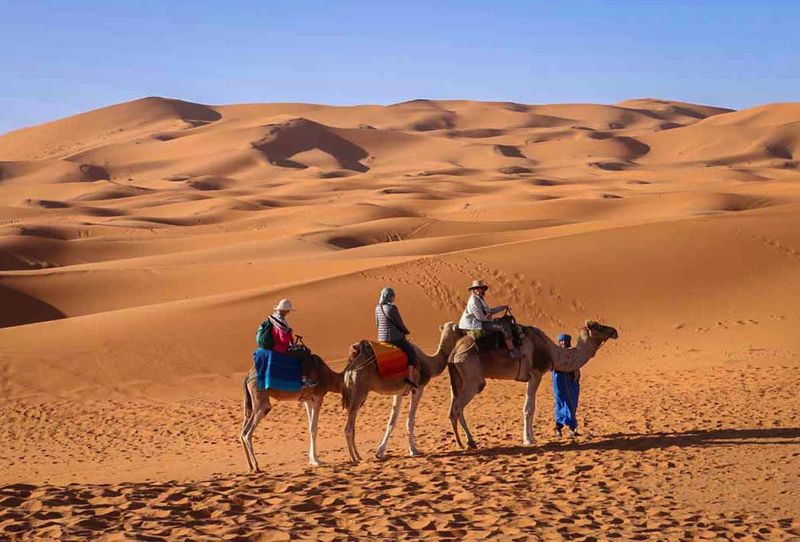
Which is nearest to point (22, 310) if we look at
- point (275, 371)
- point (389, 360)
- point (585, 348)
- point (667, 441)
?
point (275, 371)

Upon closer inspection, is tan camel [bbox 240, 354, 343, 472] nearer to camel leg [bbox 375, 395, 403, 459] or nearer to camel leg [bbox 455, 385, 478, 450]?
camel leg [bbox 375, 395, 403, 459]

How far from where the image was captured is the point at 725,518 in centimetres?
799

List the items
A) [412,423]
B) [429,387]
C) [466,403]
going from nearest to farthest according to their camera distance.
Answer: [412,423] < [466,403] < [429,387]

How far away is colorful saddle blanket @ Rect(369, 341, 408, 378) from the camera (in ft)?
35.2

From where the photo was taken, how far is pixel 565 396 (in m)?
11.8

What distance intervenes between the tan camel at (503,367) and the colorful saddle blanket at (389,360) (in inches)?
26.5

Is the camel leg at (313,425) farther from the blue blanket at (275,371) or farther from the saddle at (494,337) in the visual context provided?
the saddle at (494,337)

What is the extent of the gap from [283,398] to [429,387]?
6.38 m

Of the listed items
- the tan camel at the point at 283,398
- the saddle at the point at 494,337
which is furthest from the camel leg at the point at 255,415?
the saddle at the point at 494,337

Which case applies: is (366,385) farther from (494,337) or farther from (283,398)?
(494,337)

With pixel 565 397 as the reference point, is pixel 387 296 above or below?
above

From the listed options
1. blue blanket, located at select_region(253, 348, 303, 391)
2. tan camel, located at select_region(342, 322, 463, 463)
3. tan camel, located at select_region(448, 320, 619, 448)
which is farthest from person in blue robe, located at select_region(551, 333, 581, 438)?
blue blanket, located at select_region(253, 348, 303, 391)

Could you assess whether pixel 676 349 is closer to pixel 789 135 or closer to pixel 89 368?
pixel 89 368

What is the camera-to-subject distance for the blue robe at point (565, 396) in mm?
11703
